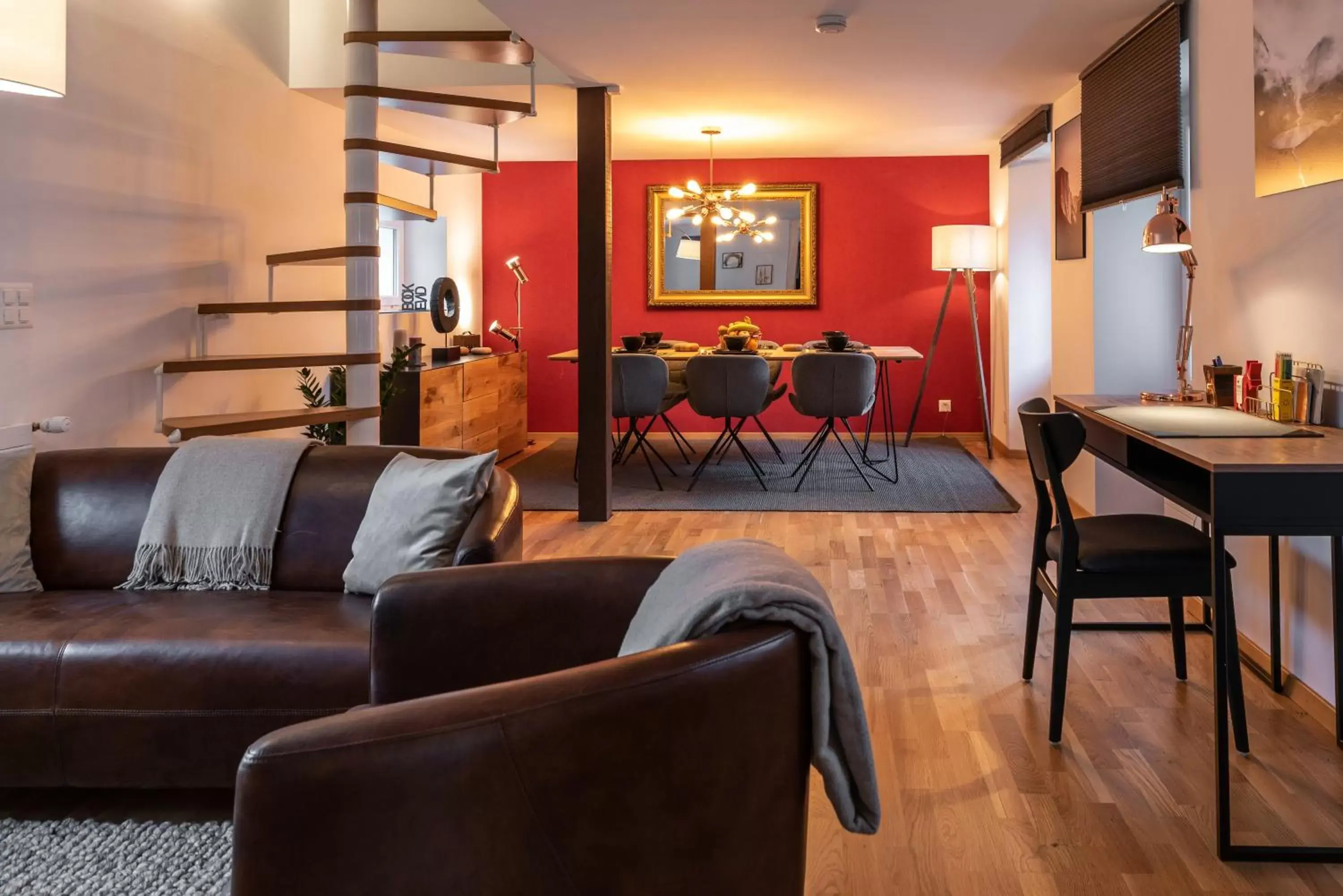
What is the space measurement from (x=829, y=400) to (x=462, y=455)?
4.30 meters

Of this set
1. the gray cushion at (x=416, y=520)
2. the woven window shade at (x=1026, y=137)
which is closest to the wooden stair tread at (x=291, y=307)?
the gray cushion at (x=416, y=520)

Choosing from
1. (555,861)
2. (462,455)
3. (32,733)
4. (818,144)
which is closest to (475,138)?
(818,144)

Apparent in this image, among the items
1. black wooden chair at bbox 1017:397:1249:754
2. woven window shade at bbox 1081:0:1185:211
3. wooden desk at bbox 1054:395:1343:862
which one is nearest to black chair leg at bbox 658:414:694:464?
woven window shade at bbox 1081:0:1185:211

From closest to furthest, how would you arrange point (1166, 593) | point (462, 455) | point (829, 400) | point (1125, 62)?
point (1166, 593), point (462, 455), point (1125, 62), point (829, 400)

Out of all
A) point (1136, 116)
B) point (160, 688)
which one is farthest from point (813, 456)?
point (160, 688)

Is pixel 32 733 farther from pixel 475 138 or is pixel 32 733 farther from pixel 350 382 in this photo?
pixel 475 138

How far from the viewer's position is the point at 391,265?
28.1ft

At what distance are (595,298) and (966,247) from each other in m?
3.81

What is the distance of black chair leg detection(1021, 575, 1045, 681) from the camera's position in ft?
11.7

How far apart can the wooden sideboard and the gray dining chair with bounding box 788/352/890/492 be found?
82.2 inches

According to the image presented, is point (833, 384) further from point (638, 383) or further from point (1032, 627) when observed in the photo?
point (1032, 627)

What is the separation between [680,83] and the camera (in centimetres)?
638

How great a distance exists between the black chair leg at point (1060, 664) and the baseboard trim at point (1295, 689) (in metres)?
0.76

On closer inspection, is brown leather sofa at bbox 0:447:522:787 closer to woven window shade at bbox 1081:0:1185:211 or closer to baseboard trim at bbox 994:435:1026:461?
woven window shade at bbox 1081:0:1185:211
